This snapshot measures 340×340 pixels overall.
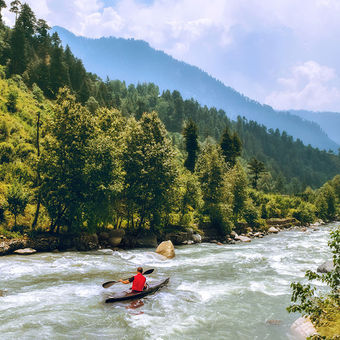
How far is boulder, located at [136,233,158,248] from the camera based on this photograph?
33347 millimetres

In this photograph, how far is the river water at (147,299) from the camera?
12234 millimetres

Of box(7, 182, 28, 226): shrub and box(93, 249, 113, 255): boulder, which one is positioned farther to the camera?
box(93, 249, 113, 255): boulder

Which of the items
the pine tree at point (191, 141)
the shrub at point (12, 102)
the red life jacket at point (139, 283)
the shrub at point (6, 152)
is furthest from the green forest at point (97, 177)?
the pine tree at point (191, 141)

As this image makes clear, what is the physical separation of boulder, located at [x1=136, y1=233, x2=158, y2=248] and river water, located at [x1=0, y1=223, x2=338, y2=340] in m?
6.19

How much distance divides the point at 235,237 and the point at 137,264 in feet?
79.6

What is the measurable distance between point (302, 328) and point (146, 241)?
2318 centimetres

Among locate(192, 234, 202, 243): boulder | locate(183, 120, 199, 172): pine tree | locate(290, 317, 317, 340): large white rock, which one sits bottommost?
locate(192, 234, 202, 243): boulder

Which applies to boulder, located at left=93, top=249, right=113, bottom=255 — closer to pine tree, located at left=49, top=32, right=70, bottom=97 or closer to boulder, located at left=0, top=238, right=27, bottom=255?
boulder, located at left=0, top=238, right=27, bottom=255

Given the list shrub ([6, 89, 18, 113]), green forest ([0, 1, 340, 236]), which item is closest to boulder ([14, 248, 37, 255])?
green forest ([0, 1, 340, 236])

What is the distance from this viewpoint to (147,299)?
1581cm

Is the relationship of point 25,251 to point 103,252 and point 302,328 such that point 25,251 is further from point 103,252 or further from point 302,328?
point 302,328

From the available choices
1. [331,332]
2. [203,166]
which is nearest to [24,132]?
[203,166]

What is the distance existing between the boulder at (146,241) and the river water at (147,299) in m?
6.19

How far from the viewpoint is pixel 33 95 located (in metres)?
67.0
